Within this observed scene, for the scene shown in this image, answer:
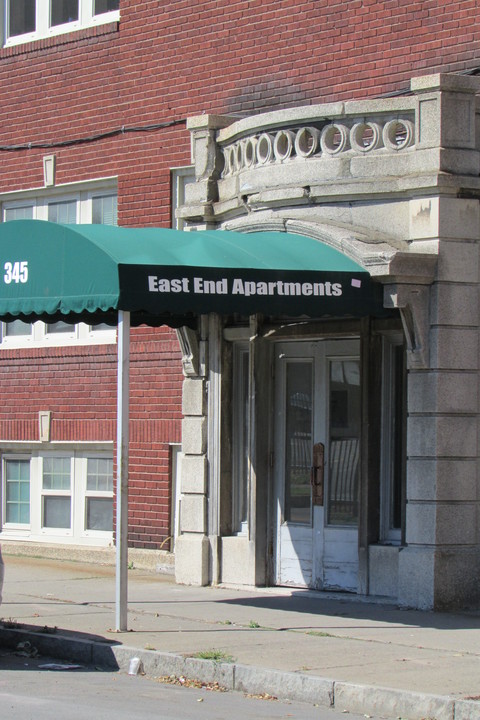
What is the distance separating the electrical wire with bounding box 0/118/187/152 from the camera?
16.0 metres

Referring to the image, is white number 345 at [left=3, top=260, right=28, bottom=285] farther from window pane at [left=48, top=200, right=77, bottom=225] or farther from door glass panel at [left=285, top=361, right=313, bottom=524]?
window pane at [left=48, top=200, right=77, bottom=225]

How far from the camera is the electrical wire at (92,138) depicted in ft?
52.4

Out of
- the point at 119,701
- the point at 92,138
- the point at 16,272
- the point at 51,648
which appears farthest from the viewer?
the point at 92,138

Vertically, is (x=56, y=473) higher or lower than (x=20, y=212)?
lower

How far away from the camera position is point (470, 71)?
501 inches

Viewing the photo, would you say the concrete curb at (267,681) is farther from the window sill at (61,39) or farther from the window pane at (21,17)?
the window pane at (21,17)

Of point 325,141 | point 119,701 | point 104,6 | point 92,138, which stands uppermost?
point 104,6

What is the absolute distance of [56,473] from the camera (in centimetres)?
1712

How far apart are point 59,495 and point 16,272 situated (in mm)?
6053

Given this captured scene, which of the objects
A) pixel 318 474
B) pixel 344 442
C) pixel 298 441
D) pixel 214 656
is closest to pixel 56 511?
pixel 298 441

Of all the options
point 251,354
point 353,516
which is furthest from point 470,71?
point 353,516

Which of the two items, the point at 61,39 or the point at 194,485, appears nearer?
the point at 194,485

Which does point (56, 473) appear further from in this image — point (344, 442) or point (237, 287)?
point (237, 287)

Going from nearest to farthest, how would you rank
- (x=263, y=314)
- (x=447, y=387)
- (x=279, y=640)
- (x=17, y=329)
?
(x=279, y=640) → (x=447, y=387) → (x=263, y=314) → (x=17, y=329)
